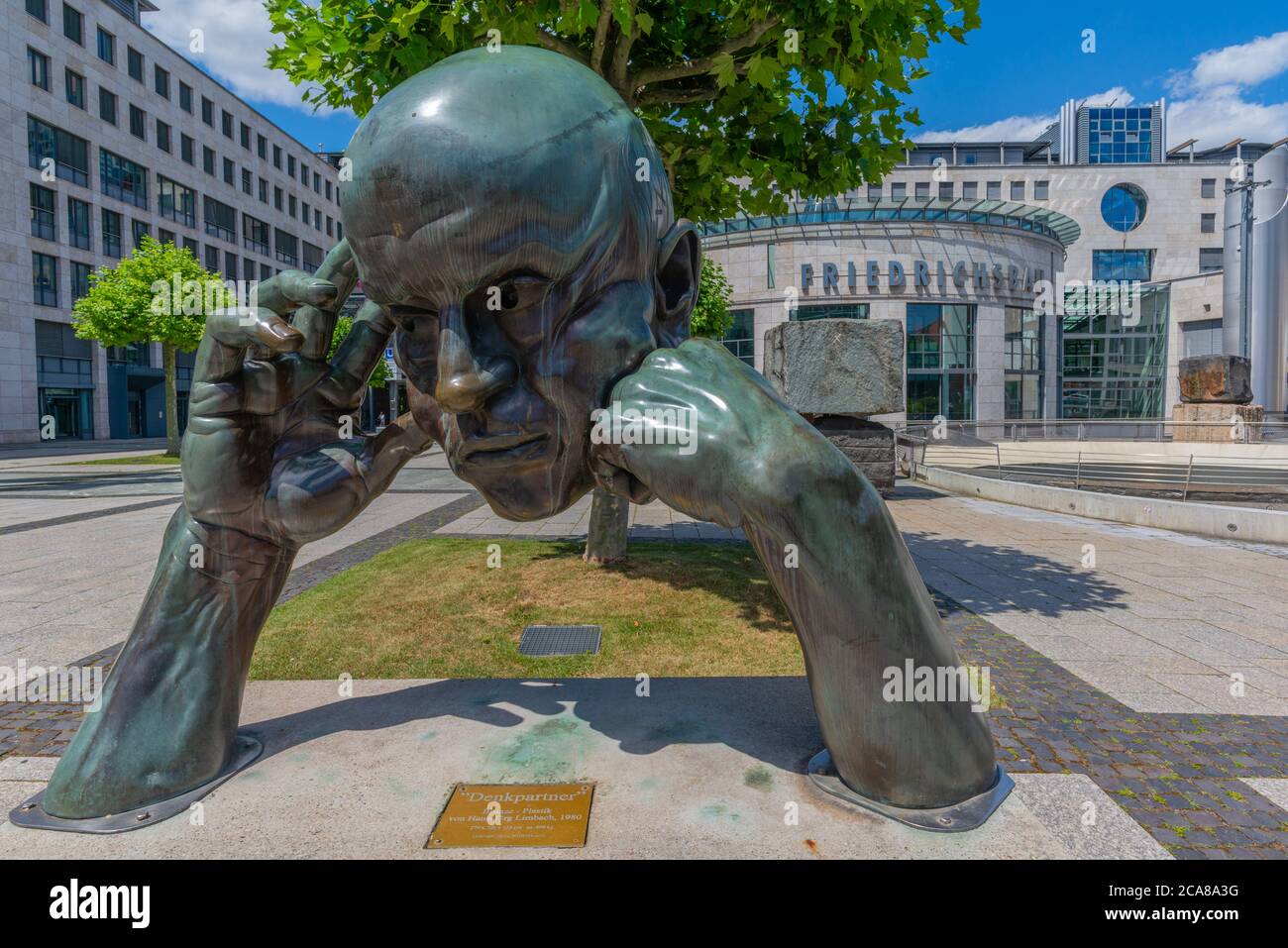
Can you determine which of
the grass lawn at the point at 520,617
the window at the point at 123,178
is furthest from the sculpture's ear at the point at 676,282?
the window at the point at 123,178

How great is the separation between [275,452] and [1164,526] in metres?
12.2

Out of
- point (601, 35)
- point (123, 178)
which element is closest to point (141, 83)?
point (123, 178)

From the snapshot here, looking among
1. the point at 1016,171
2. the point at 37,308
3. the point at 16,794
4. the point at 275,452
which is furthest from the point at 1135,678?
the point at 1016,171

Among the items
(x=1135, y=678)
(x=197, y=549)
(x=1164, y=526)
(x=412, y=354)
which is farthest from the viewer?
(x=1164, y=526)

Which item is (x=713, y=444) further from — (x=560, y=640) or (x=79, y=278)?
(x=79, y=278)

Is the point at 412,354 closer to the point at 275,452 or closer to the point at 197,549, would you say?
the point at 275,452

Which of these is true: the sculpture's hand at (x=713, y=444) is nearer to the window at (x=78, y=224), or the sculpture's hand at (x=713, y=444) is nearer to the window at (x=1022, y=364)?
the window at (x=1022, y=364)

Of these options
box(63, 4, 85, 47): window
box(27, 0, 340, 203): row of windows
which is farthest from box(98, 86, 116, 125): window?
box(63, 4, 85, 47): window

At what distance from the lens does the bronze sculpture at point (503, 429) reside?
1.88 m

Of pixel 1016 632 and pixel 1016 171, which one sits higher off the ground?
pixel 1016 171

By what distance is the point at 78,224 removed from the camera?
35.4 meters

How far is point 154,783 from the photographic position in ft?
8.23

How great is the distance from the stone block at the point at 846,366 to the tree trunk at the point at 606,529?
6690mm

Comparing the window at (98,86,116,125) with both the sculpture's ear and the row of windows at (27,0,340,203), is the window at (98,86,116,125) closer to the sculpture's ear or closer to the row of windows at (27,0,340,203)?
the row of windows at (27,0,340,203)
